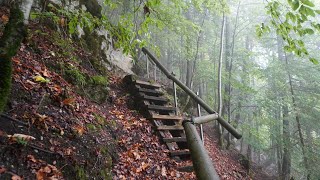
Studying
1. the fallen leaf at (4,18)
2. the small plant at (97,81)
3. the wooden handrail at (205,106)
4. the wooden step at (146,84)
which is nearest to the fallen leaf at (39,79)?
the fallen leaf at (4,18)

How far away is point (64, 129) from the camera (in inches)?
143

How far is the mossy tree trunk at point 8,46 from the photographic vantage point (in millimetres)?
2441

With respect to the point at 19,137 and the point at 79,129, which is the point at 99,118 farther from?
the point at 19,137

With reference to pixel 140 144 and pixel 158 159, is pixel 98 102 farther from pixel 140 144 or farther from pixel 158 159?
pixel 158 159

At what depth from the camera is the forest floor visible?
278cm

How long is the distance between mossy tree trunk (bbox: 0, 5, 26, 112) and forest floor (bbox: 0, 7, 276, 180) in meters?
0.55

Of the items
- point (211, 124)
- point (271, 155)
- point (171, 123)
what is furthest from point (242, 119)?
point (171, 123)

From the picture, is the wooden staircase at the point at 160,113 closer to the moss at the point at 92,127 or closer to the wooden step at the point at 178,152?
the wooden step at the point at 178,152

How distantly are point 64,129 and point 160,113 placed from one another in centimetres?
337

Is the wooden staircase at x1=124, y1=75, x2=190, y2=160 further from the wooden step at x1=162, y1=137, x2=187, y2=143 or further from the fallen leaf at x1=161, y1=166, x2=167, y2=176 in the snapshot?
the fallen leaf at x1=161, y1=166, x2=167, y2=176

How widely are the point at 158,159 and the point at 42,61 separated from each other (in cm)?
326

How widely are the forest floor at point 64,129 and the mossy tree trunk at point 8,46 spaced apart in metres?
0.55

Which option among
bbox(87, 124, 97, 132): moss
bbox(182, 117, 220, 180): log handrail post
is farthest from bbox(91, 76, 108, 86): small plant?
bbox(182, 117, 220, 180): log handrail post

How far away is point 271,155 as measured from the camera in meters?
21.1
